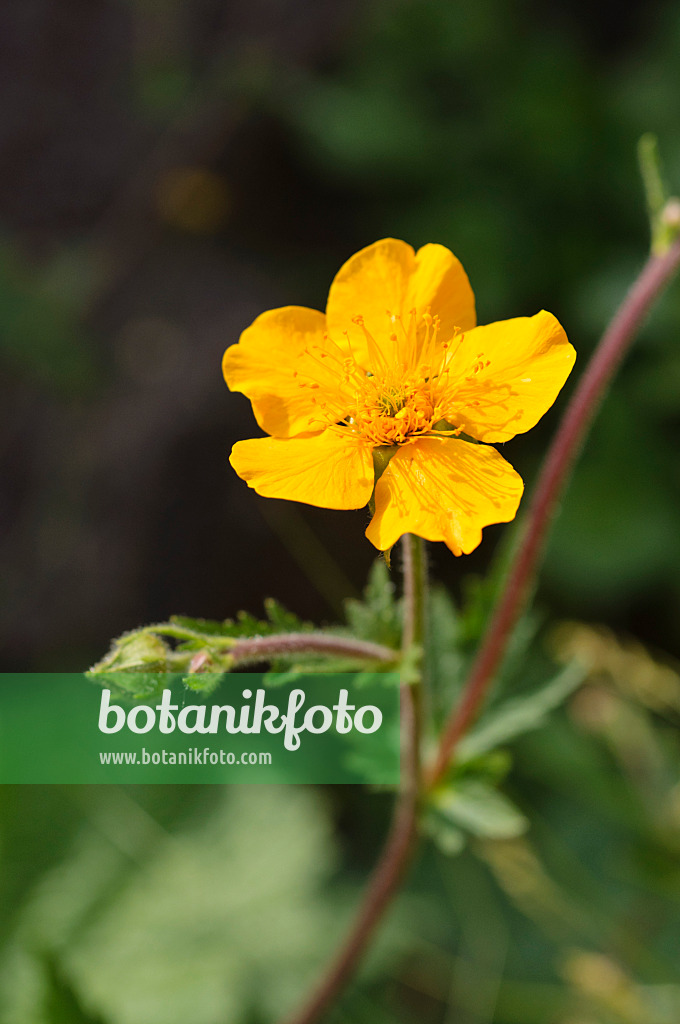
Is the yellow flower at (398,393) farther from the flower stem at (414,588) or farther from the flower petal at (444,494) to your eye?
the flower stem at (414,588)

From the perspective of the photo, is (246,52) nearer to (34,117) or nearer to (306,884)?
(34,117)

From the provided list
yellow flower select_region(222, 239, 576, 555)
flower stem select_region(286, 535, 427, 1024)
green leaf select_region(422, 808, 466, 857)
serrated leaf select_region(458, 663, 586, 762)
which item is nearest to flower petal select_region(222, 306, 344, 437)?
yellow flower select_region(222, 239, 576, 555)

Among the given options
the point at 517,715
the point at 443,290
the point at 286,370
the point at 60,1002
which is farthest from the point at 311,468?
the point at 60,1002

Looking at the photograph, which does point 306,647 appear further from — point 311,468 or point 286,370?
point 286,370

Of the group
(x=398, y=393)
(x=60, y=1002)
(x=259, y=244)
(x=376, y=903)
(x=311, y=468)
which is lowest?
(x=60, y=1002)

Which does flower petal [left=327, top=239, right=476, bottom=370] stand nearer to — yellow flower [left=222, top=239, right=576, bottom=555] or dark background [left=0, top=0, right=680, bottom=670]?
yellow flower [left=222, top=239, right=576, bottom=555]

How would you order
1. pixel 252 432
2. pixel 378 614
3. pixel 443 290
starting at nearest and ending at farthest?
1. pixel 443 290
2. pixel 378 614
3. pixel 252 432
